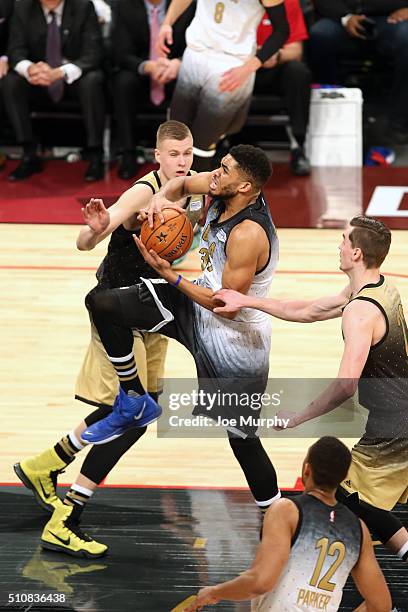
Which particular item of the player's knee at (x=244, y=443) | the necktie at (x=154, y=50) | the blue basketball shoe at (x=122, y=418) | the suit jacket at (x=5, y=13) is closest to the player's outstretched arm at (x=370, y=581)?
the player's knee at (x=244, y=443)

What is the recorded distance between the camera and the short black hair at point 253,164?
5.11m

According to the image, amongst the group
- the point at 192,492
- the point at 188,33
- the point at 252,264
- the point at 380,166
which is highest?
the point at 252,264

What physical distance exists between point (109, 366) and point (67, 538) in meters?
0.85

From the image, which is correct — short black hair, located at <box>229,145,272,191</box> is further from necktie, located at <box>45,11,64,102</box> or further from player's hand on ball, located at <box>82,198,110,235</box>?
necktie, located at <box>45,11,64,102</box>

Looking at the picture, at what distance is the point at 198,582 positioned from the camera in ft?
17.0

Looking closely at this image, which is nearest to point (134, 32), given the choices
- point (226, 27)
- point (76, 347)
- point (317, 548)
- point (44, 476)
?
point (226, 27)

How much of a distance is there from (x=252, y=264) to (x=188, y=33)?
5463mm

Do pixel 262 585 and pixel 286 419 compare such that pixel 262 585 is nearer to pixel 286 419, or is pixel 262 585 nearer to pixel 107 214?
pixel 286 419

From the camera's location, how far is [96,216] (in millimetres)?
5188

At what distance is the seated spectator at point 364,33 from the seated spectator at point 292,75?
0.47m

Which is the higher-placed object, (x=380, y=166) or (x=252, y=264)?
(x=252, y=264)

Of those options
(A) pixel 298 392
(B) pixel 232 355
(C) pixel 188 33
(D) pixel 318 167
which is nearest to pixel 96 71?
(C) pixel 188 33

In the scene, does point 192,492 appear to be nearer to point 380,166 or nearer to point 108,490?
point 108,490

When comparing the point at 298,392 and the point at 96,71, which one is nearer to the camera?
the point at 298,392
